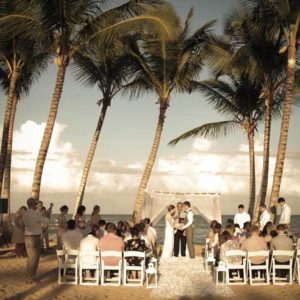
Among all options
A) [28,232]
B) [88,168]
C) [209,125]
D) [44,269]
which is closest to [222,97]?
[209,125]

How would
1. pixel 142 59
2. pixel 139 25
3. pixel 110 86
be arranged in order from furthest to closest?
pixel 110 86 < pixel 142 59 < pixel 139 25

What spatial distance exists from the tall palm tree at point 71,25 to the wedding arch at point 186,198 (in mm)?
4440

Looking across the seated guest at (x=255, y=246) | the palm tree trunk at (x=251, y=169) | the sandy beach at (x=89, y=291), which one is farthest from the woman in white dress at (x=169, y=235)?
the palm tree trunk at (x=251, y=169)

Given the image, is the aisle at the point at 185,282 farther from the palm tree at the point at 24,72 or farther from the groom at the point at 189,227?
the palm tree at the point at 24,72

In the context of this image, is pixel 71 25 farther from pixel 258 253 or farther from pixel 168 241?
pixel 258 253

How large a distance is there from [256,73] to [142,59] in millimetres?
4551

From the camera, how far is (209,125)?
Result: 24.8 m

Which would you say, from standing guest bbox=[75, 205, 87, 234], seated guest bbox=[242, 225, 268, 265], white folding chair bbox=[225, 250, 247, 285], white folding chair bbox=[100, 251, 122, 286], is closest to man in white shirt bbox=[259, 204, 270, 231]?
white folding chair bbox=[225, 250, 247, 285]

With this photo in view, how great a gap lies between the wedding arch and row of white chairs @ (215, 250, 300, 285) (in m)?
6.69

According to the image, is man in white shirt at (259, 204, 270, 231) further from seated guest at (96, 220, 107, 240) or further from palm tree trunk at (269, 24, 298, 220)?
seated guest at (96, 220, 107, 240)

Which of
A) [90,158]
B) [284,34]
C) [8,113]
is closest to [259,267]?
[284,34]

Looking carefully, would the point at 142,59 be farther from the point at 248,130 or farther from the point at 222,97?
the point at 248,130

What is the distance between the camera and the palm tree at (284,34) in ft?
55.0

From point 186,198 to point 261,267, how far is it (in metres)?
7.68
